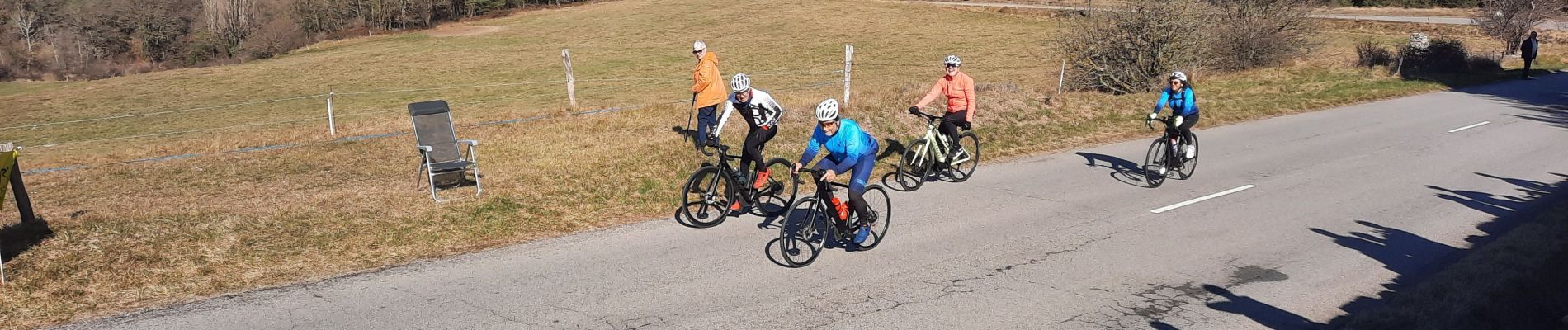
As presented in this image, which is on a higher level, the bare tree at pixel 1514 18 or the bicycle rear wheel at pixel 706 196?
the bare tree at pixel 1514 18

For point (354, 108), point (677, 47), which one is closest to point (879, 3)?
point (677, 47)

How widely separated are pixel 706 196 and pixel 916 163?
332 centimetres

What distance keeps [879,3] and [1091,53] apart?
4406 centimetres

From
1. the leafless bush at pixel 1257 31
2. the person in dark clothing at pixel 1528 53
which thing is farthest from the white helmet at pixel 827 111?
the person in dark clothing at pixel 1528 53

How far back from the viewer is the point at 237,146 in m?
14.2

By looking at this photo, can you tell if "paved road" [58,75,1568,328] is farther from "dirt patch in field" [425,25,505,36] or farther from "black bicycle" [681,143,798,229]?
"dirt patch in field" [425,25,505,36]

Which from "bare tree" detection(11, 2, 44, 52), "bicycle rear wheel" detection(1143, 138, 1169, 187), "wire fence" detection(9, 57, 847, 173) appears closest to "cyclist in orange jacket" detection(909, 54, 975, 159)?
"bicycle rear wheel" detection(1143, 138, 1169, 187)

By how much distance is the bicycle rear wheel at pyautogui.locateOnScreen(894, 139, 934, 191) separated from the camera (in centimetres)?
1188

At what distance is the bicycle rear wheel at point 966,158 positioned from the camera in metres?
12.4

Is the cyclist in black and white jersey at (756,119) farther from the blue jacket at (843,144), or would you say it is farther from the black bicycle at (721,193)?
the blue jacket at (843,144)

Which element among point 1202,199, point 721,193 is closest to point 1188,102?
point 1202,199

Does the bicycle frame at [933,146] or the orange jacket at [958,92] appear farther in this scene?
the orange jacket at [958,92]

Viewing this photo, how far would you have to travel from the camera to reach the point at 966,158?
40.9 ft

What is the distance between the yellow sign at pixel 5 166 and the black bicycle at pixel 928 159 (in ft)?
29.0
